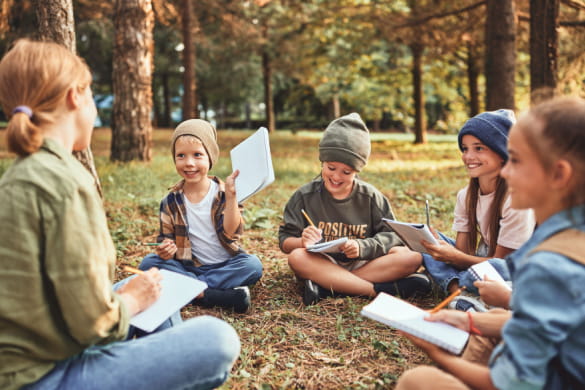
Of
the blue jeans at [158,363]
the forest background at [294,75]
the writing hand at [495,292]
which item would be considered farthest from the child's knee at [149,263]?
the writing hand at [495,292]

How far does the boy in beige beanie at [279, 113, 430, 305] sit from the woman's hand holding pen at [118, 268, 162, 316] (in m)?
1.30

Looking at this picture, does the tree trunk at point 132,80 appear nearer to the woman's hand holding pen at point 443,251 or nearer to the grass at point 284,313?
the grass at point 284,313

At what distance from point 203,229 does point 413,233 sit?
133 cm

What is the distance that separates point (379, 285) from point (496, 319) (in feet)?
4.43

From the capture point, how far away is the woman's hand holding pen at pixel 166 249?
9.57 feet

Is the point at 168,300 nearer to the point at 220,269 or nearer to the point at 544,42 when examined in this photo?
the point at 220,269

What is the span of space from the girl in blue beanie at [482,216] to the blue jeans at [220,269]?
1.12 meters

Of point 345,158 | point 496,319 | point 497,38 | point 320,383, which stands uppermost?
point 497,38

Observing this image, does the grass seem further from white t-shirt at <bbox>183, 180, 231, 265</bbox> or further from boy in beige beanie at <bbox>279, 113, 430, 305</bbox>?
white t-shirt at <bbox>183, 180, 231, 265</bbox>

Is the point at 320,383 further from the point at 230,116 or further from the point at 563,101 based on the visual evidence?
the point at 230,116

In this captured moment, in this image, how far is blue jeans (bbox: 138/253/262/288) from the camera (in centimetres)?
298

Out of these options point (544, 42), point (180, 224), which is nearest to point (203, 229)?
point (180, 224)

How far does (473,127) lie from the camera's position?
9.07 feet

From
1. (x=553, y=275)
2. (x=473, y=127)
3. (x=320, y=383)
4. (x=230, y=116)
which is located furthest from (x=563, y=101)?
(x=230, y=116)
